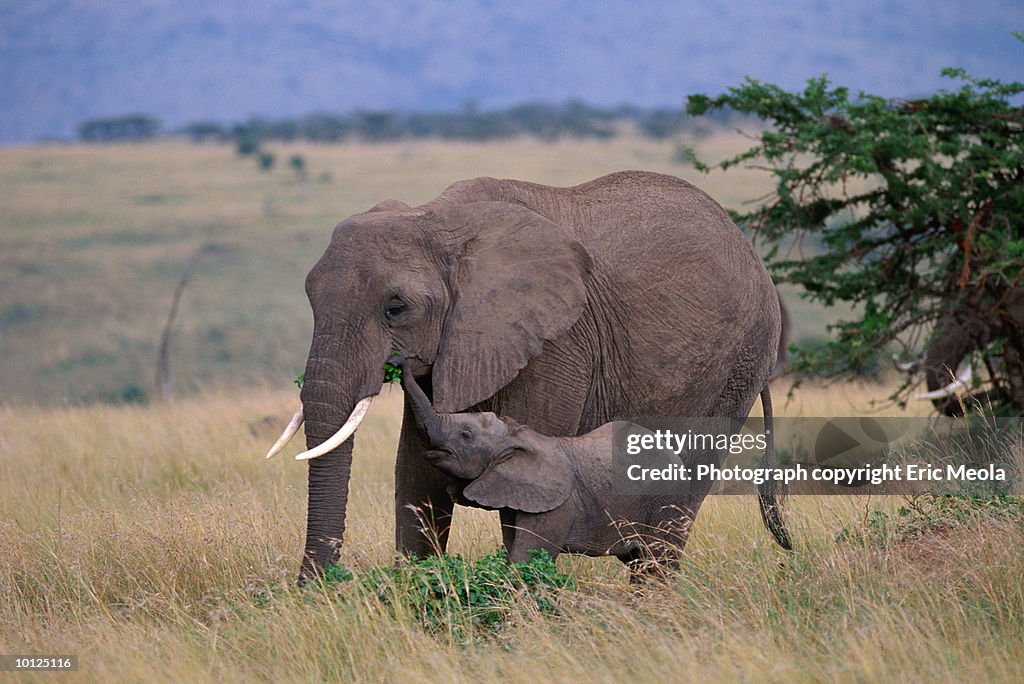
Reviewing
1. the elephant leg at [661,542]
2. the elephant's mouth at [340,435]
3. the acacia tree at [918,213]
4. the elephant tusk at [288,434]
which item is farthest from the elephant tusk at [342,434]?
the acacia tree at [918,213]

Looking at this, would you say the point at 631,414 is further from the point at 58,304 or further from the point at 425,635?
the point at 58,304

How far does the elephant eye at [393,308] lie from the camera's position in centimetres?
560

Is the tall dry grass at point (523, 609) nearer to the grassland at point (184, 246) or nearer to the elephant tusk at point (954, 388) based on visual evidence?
the elephant tusk at point (954, 388)

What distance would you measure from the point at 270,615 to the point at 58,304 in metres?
26.3

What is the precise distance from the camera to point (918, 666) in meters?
4.86

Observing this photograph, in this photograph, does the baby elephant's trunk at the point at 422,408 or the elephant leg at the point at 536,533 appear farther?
the elephant leg at the point at 536,533

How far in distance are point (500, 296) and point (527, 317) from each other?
15cm

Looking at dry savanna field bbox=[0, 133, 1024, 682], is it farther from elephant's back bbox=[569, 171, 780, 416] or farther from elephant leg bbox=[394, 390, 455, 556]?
elephant's back bbox=[569, 171, 780, 416]

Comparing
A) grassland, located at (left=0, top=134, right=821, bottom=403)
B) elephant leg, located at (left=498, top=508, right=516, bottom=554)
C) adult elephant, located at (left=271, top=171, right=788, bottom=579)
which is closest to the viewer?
adult elephant, located at (left=271, top=171, right=788, bottom=579)

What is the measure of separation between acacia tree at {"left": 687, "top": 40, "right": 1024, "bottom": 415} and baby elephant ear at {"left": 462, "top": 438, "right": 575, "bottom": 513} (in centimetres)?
449

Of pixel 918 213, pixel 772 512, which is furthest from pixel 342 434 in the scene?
pixel 918 213

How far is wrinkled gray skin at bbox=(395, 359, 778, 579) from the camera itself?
5691mm

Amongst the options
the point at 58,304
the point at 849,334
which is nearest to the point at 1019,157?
the point at 849,334
